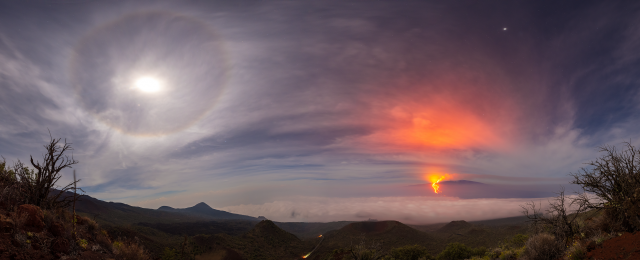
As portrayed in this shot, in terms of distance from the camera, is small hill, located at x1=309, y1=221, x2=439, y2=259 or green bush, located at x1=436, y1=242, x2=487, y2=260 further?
small hill, located at x1=309, y1=221, x2=439, y2=259

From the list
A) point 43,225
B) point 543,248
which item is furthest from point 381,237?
point 43,225

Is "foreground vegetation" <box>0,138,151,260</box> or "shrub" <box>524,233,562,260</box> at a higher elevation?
"foreground vegetation" <box>0,138,151,260</box>

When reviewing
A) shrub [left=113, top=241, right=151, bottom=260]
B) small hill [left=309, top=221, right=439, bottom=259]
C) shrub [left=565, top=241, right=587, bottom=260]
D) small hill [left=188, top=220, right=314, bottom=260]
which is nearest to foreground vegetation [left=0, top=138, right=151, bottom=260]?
shrub [left=113, top=241, right=151, bottom=260]

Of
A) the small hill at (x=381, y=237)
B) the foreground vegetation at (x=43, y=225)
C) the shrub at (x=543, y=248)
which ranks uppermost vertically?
the foreground vegetation at (x=43, y=225)

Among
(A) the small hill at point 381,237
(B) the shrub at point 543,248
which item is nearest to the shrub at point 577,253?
(B) the shrub at point 543,248

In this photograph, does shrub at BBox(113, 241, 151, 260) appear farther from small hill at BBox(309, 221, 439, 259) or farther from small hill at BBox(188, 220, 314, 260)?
small hill at BBox(309, 221, 439, 259)

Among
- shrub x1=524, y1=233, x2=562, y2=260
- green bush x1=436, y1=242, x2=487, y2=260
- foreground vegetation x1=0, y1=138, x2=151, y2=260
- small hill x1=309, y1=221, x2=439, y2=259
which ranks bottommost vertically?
small hill x1=309, y1=221, x2=439, y2=259

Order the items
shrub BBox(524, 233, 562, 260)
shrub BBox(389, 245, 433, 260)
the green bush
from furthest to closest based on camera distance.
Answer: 1. shrub BBox(389, 245, 433, 260)
2. the green bush
3. shrub BBox(524, 233, 562, 260)

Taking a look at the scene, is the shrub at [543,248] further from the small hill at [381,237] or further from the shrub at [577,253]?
the small hill at [381,237]

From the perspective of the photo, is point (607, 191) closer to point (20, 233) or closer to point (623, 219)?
point (623, 219)
